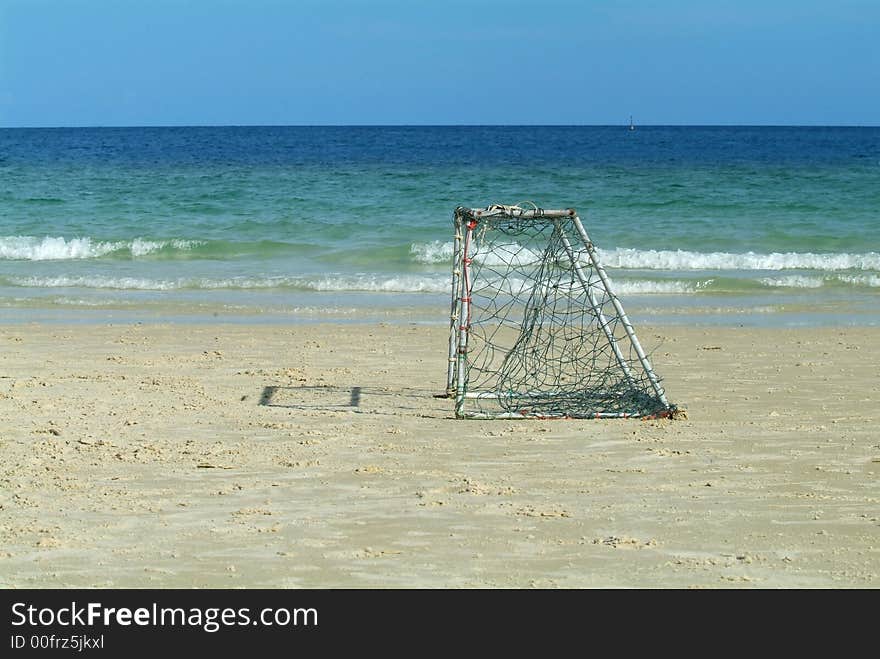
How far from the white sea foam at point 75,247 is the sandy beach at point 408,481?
31.9ft

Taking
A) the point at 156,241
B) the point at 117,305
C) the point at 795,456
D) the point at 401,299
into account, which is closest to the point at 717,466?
the point at 795,456

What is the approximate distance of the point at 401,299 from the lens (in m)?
14.4

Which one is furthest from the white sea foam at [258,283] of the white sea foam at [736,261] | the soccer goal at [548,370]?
the soccer goal at [548,370]

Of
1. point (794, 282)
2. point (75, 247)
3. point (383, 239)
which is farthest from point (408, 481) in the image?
point (75, 247)

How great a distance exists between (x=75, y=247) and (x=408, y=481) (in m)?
15.3

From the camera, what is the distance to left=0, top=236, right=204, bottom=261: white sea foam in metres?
19.1

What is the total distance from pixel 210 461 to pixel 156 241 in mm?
14207

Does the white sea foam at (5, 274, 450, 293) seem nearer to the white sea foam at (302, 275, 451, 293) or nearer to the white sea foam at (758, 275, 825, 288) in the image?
the white sea foam at (302, 275, 451, 293)

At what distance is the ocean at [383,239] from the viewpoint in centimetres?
1382

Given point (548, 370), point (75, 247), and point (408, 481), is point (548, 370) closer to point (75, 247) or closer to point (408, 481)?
point (408, 481)

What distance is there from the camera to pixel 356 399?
27.5 feet

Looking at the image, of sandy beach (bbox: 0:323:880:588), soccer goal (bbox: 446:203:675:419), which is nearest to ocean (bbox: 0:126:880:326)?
sandy beach (bbox: 0:323:880:588)

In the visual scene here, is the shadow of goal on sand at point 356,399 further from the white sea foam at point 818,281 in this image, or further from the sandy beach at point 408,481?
the white sea foam at point 818,281
